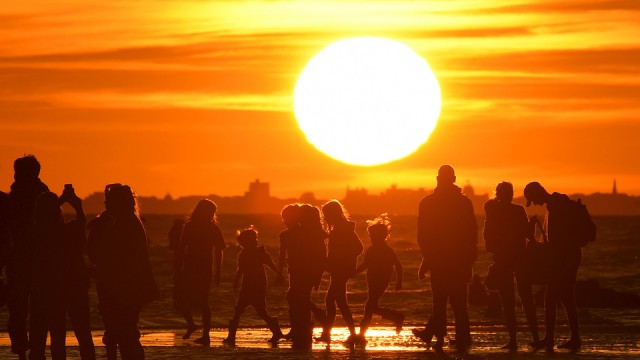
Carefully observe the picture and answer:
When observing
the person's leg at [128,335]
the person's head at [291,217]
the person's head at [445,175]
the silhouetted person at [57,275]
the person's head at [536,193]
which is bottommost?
the person's leg at [128,335]

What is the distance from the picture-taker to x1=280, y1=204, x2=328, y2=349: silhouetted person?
1742 cm

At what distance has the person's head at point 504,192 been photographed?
16750 millimetres

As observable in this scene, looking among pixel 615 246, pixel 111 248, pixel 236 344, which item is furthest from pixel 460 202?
pixel 615 246

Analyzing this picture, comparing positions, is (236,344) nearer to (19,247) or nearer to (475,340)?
(475,340)

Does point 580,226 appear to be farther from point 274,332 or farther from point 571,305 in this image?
point 274,332

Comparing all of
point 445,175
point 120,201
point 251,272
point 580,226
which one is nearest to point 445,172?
point 445,175

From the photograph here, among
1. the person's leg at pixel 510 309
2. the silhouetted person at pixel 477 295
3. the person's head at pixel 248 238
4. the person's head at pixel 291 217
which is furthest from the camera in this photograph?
the silhouetted person at pixel 477 295

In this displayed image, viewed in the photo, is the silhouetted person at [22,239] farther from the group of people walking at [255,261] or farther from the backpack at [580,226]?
the backpack at [580,226]

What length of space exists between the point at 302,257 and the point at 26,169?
5222 mm

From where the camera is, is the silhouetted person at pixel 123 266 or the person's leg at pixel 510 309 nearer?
the silhouetted person at pixel 123 266

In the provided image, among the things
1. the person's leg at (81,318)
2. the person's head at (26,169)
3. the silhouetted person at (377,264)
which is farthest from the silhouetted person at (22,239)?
the silhouetted person at (377,264)

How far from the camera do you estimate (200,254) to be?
62.4 ft

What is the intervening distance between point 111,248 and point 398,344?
23.9ft

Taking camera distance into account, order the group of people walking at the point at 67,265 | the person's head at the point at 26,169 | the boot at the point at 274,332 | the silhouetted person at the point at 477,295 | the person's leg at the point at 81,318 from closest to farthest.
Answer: the group of people walking at the point at 67,265 → the person's leg at the point at 81,318 → the person's head at the point at 26,169 → the boot at the point at 274,332 → the silhouetted person at the point at 477,295
